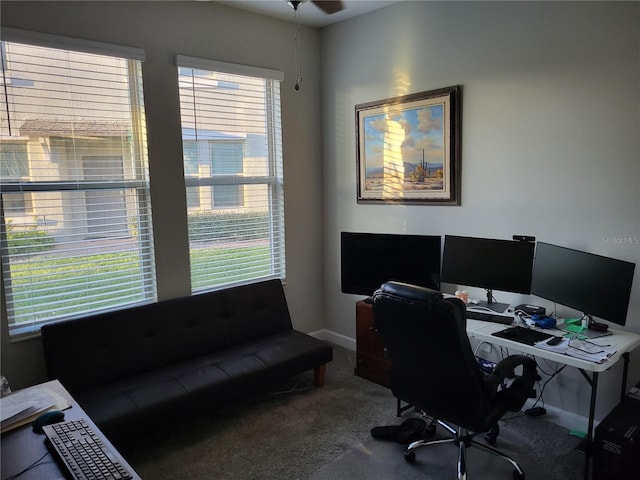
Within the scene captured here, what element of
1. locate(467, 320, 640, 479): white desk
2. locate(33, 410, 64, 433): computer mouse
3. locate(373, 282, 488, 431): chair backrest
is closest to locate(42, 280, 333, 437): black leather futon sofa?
locate(33, 410, 64, 433): computer mouse

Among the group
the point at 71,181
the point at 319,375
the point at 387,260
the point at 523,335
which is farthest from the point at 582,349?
the point at 71,181

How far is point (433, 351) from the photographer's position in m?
2.10

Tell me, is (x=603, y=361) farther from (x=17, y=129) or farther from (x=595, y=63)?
(x=17, y=129)

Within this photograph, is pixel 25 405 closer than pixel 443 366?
Yes

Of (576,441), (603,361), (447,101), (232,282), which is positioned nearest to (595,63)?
(447,101)

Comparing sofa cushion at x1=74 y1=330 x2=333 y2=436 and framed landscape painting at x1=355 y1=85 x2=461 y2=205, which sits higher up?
framed landscape painting at x1=355 y1=85 x2=461 y2=205

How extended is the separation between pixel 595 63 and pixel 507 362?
5.52 feet

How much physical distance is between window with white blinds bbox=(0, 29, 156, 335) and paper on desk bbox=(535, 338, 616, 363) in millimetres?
2508

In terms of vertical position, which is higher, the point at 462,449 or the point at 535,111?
the point at 535,111

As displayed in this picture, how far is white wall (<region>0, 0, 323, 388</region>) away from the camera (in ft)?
9.04

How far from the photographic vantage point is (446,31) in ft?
10.3

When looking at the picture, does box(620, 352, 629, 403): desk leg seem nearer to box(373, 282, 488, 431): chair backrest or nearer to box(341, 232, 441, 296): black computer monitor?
box(373, 282, 488, 431): chair backrest

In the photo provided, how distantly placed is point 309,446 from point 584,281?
1.77 metres

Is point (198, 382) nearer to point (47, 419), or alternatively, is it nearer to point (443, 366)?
point (47, 419)
